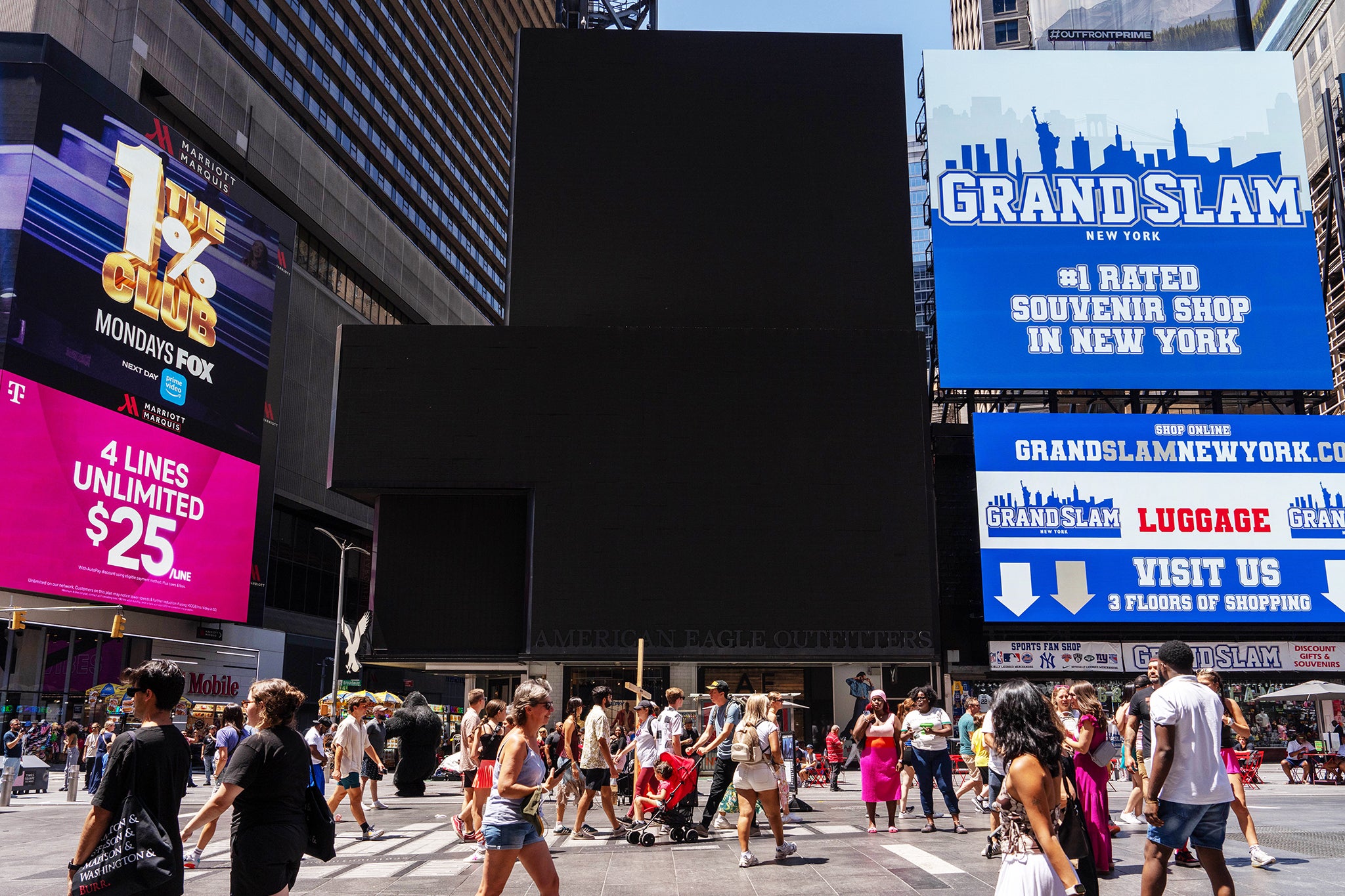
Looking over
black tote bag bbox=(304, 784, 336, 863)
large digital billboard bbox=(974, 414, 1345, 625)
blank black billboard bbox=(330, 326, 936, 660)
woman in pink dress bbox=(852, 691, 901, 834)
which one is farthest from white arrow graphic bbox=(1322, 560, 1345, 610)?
black tote bag bbox=(304, 784, 336, 863)

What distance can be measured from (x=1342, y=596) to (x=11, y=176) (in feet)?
149

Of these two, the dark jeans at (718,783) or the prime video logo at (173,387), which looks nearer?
the dark jeans at (718,783)

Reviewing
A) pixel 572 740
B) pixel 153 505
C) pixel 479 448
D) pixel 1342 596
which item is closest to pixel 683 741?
pixel 572 740

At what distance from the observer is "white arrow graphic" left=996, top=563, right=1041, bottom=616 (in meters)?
34.5

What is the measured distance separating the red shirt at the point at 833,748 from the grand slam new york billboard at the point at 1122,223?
624 inches

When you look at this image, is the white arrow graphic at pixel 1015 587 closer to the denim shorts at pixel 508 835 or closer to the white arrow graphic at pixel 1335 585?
the white arrow graphic at pixel 1335 585

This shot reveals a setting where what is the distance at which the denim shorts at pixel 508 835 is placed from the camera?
6449 mm

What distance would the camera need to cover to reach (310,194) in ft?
196

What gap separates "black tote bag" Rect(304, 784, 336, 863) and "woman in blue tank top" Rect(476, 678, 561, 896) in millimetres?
883

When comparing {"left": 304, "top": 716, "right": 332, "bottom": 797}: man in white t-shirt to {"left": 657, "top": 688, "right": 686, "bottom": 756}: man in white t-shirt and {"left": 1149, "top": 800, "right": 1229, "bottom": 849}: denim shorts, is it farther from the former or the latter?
{"left": 1149, "top": 800, "right": 1229, "bottom": 849}: denim shorts

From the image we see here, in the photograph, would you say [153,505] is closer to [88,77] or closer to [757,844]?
[88,77]

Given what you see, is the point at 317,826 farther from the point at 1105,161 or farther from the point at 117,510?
the point at 1105,161

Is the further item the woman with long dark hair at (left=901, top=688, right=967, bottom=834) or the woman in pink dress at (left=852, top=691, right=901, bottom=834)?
the woman in pink dress at (left=852, top=691, right=901, bottom=834)

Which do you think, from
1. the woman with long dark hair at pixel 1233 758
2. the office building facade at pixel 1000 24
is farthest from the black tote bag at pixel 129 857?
the office building facade at pixel 1000 24
